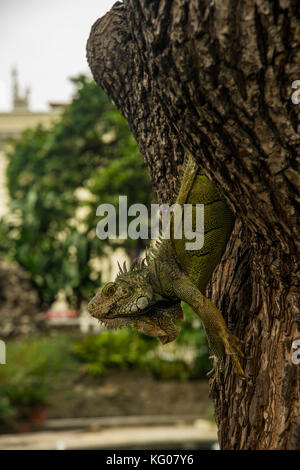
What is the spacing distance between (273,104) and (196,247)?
0.72 meters

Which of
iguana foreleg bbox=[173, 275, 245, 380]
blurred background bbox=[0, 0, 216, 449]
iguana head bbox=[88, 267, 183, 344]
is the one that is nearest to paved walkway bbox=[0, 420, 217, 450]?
blurred background bbox=[0, 0, 216, 449]

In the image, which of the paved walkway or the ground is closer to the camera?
the paved walkway

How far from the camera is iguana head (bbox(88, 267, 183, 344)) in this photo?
217cm

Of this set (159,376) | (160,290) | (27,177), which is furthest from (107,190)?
(160,290)

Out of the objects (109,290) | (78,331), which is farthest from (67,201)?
(109,290)

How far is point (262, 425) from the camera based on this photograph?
7.00 feet

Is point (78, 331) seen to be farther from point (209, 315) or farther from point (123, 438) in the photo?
point (209, 315)

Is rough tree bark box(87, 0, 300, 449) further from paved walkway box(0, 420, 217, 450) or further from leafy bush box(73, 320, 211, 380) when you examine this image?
leafy bush box(73, 320, 211, 380)

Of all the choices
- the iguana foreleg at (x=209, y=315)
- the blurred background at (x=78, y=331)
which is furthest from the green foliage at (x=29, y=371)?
the iguana foreleg at (x=209, y=315)

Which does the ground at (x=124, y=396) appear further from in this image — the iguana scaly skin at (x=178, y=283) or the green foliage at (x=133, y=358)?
the iguana scaly skin at (x=178, y=283)

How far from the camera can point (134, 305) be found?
85.5 inches

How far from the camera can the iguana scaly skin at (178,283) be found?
2.11m

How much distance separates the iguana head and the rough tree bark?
275 mm

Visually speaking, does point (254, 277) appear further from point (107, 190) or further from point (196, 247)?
point (107, 190)
